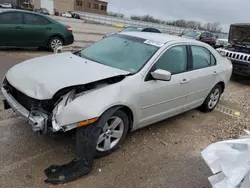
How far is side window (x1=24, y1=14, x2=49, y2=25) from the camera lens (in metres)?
9.15

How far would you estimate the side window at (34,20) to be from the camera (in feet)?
30.0

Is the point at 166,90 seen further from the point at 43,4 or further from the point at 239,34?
the point at 43,4

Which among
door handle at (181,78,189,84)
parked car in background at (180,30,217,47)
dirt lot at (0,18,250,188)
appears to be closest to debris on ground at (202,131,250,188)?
dirt lot at (0,18,250,188)

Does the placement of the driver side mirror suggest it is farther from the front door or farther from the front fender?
the front fender

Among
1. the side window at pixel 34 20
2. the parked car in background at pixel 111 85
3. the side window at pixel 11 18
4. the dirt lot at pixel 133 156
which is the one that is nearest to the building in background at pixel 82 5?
the side window at pixel 34 20

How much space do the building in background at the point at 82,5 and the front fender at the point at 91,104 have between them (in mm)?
69923

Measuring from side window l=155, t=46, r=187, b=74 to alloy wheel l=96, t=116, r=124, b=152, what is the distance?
1.06 meters

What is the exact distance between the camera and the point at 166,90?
12.5ft

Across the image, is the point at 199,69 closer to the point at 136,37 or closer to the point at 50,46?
the point at 136,37

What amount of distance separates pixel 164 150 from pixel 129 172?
0.83 m

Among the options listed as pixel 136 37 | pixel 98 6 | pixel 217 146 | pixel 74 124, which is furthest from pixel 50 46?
pixel 98 6

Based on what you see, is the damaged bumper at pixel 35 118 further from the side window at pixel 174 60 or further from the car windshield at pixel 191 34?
the car windshield at pixel 191 34

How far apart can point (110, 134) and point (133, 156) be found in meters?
0.51

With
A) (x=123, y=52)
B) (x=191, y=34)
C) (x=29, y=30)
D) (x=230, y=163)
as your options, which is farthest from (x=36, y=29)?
(x=191, y=34)
